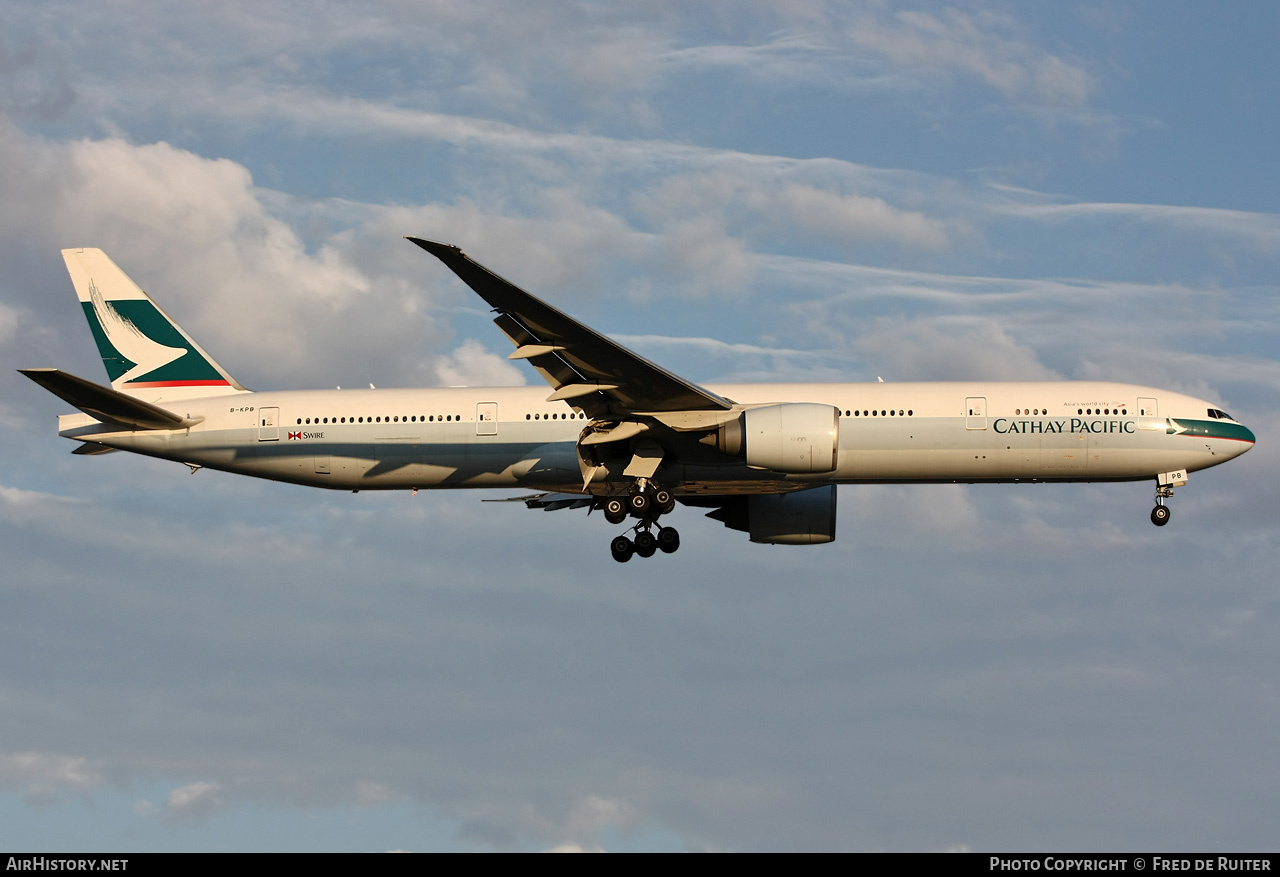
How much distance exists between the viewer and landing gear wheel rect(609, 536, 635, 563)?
37344 millimetres

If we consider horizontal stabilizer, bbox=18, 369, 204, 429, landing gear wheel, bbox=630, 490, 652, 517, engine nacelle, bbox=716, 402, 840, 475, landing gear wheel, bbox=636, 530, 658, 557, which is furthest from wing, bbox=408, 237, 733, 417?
horizontal stabilizer, bbox=18, 369, 204, 429

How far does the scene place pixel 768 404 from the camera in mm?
35812

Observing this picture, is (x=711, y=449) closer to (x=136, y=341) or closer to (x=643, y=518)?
(x=643, y=518)

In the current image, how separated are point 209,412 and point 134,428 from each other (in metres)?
2.04

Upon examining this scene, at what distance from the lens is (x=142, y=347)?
1565 inches

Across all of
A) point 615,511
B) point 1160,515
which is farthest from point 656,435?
point 1160,515

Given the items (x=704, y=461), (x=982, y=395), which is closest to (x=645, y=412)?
(x=704, y=461)

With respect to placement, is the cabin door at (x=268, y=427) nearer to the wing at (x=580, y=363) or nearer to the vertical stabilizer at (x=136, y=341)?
the vertical stabilizer at (x=136, y=341)

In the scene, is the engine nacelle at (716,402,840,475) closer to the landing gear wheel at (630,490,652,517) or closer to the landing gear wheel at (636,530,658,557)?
the landing gear wheel at (630,490,652,517)

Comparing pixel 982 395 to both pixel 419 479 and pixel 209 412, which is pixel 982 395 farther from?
pixel 209 412

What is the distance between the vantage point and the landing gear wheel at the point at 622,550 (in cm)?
3734

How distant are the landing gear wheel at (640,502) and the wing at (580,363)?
96.3 inches

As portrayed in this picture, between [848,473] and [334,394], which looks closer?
[848,473]

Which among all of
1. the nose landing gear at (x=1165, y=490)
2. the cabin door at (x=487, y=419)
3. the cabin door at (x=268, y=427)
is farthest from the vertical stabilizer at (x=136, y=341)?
the nose landing gear at (x=1165, y=490)
